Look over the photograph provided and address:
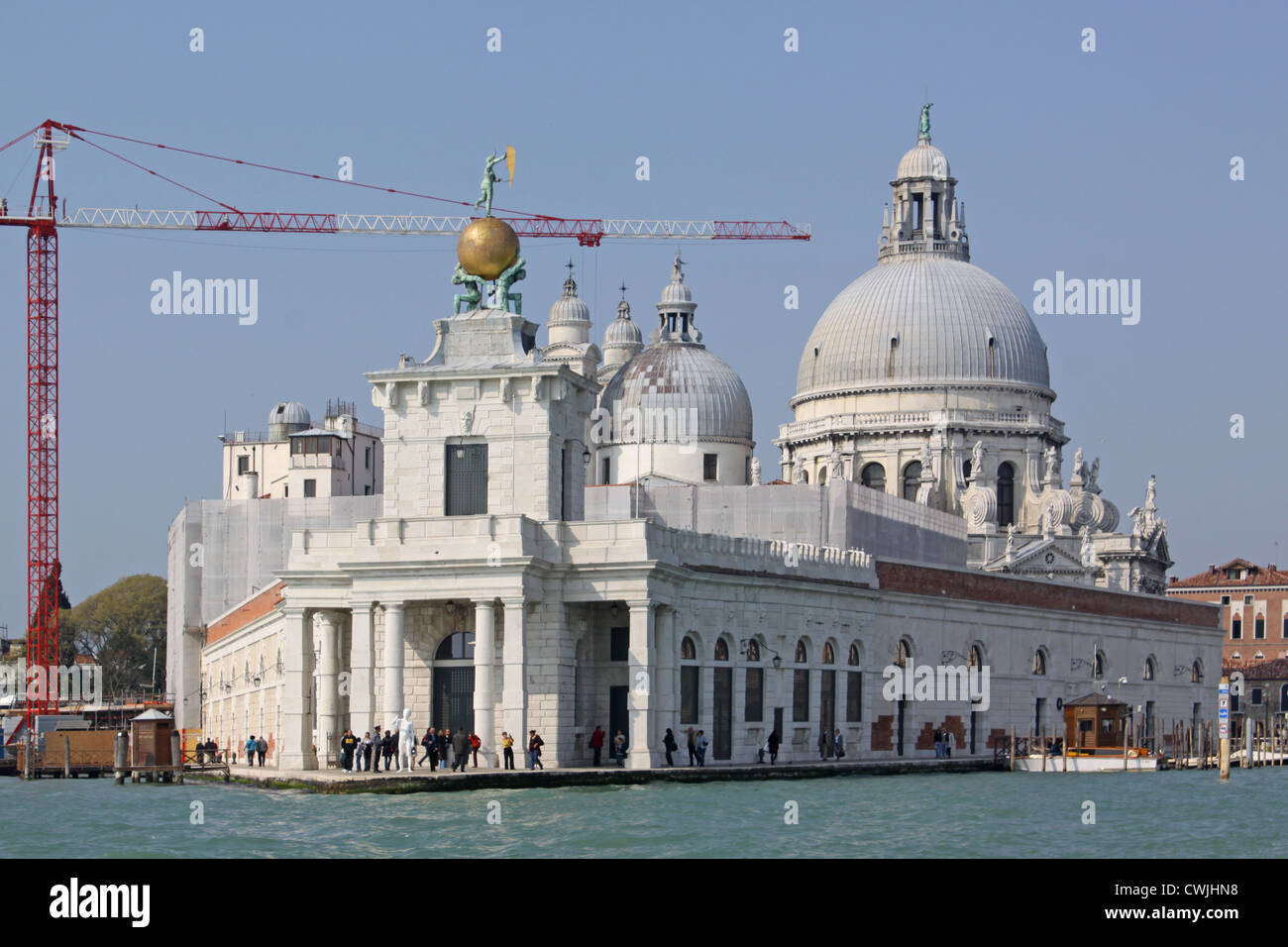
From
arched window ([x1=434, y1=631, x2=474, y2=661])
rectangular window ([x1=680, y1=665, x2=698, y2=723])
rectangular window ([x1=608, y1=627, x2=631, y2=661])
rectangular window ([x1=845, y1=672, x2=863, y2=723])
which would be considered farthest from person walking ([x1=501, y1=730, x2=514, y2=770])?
rectangular window ([x1=845, y1=672, x2=863, y2=723])

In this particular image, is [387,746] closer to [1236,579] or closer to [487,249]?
[487,249]

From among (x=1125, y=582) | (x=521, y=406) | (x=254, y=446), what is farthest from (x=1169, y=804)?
(x=254, y=446)

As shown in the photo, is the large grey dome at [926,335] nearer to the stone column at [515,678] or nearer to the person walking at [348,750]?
the stone column at [515,678]

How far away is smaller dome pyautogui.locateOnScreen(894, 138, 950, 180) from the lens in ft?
305

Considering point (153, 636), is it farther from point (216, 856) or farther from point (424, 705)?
point (216, 856)

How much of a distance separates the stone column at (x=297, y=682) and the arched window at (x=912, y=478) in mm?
44814

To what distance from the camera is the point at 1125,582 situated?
85.9 meters
